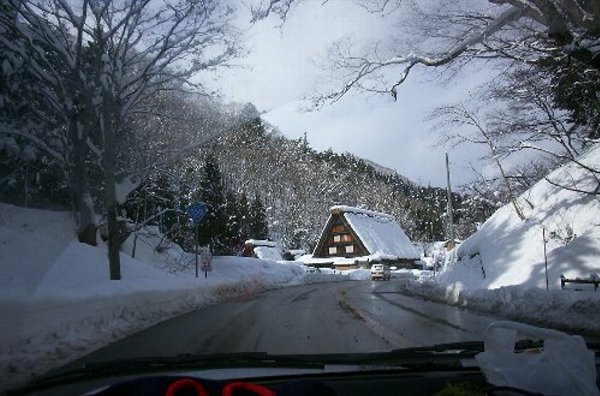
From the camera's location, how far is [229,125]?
601 inches

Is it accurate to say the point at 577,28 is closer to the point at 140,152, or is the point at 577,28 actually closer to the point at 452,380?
the point at 452,380

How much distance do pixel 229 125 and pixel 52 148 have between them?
21.0 feet

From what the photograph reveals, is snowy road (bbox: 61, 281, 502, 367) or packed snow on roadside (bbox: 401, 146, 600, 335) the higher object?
packed snow on roadside (bbox: 401, 146, 600, 335)

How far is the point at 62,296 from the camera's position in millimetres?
9914

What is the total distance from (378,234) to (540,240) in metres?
50.9

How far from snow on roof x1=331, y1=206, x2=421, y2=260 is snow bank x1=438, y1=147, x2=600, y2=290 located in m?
40.8

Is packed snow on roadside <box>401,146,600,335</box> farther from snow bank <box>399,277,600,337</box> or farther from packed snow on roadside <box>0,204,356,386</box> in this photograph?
packed snow on roadside <box>0,204,356,386</box>

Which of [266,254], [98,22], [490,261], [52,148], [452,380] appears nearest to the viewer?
[452,380]

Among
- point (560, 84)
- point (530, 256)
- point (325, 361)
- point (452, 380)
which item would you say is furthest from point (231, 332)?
point (530, 256)

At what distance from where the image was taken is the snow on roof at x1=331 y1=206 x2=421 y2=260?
68.1m

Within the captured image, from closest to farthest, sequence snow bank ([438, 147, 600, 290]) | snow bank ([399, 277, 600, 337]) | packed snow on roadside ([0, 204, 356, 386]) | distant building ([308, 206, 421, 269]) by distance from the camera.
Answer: packed snow on roadside ([0, 204, 356, 386]) < snow bank ([399, 277, 600, 337]) < snow bank ([438, 147, 600, 290]) < distant building ([308, 206, 421, 269])

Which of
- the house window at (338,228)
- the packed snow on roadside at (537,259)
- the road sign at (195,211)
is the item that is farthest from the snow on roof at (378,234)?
the road sign at (195,211)

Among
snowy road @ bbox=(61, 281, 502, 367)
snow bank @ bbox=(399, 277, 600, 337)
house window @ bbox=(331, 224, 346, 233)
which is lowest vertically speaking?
snowy road @ bbox=(61, 281, 502, 367)

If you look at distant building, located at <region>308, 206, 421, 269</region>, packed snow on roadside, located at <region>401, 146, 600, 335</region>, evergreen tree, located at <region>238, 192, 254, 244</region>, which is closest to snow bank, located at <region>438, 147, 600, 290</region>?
packed snow on roadside, located at <region>401, 146, 600, 335</region>
